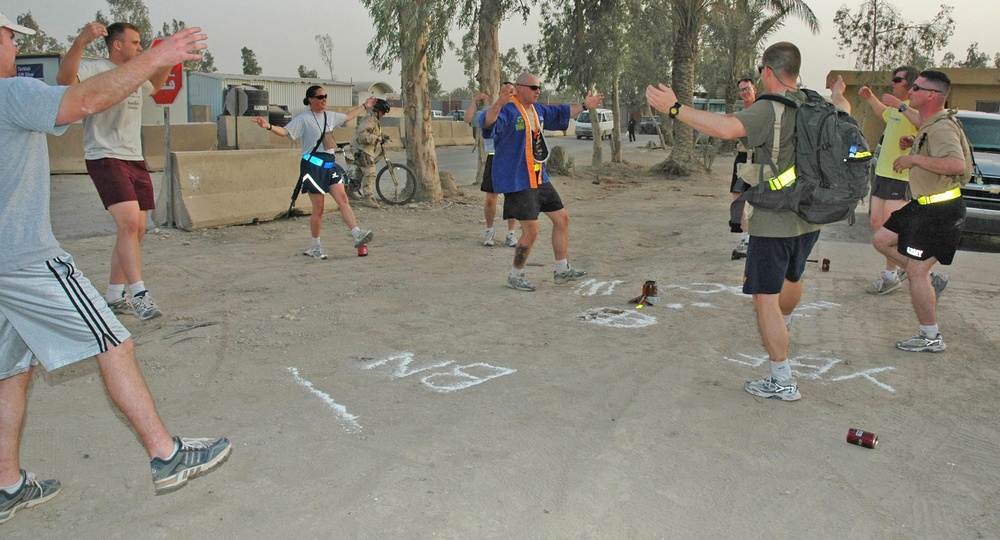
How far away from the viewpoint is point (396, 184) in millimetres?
13031

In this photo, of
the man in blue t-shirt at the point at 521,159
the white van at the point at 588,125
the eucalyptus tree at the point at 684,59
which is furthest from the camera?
the white van at the point at 588,125

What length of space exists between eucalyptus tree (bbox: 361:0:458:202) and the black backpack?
9126mm

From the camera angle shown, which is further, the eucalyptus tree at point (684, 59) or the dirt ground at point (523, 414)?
the eucalyptus tree at point (684, 59)

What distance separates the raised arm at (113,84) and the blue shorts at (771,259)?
3093 millimetres

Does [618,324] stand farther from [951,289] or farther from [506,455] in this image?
[951,289]

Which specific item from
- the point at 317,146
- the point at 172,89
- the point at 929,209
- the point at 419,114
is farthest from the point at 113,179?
the point at 419,114

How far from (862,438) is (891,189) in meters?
3.97

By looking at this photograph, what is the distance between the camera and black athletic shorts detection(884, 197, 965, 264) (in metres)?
5.33

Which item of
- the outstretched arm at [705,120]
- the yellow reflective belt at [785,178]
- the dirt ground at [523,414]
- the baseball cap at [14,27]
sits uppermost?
the baseball cap at [14,27]

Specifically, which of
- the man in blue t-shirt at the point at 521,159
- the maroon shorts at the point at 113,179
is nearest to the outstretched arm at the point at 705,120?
the man in blue t-shirt at the point at 521,159

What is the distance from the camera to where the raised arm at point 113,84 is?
2768mm

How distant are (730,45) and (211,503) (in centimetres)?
3820

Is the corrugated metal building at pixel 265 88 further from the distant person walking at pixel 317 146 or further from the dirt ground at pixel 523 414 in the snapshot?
the dirt ground at pixel 523 414

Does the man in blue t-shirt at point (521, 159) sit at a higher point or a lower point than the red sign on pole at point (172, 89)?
lower
